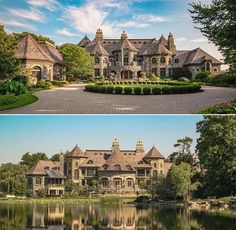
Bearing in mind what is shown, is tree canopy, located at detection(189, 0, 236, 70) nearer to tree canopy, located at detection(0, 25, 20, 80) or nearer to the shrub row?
the shrub row

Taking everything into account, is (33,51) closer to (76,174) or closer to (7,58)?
(7,58)

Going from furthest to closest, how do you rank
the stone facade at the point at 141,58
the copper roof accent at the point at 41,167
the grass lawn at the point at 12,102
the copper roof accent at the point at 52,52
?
the copper roof accent at the point at 41,167 < the stone facade at the point at 141,58 < the copper roof accent at the point at 52,52 < the grass lawn at the point at 12,102

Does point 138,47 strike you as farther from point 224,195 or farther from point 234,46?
point 234,46

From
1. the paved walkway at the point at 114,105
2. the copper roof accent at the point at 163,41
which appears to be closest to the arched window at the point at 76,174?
the copper roof accent at the point at 163,41

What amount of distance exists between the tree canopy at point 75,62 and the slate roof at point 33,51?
0.69 m

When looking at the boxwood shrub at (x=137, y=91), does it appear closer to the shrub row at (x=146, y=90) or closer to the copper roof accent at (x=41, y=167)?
the shrub row at (x=146, y=90)

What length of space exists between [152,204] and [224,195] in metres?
4.65

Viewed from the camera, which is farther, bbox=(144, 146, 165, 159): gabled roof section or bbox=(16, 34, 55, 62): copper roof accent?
bbox=(144, 146, 165, 159): gabled roof section

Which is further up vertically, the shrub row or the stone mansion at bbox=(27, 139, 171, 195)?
the shrub row

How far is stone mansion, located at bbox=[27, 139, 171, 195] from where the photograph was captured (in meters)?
40.6

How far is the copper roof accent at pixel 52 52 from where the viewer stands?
34781 mm

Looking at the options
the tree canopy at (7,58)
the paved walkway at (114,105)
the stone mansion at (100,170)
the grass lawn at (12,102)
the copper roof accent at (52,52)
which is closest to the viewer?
the paved walkway at (114,105)

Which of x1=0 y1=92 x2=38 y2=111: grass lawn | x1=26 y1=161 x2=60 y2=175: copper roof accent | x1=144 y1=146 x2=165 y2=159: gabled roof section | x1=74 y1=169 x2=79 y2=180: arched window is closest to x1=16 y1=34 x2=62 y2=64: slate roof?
x1=0 y1=92 x2=38 y2=111: grass lawn

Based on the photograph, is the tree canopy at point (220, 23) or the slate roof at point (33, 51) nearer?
the tree canopy at point (220, 23)
